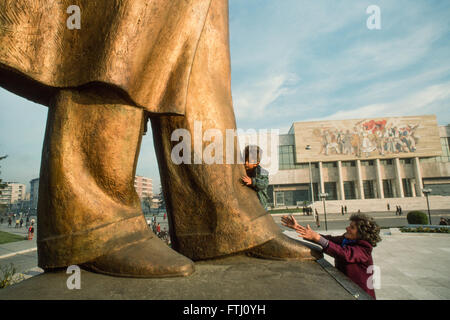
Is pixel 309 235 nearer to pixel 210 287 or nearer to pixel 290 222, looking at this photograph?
pixel 290 222

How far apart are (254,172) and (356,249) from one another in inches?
35.2

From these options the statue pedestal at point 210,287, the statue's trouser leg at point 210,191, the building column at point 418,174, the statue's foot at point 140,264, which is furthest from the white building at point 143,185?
the statue pedestal at point 210,287

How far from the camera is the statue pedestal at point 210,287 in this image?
108 cm

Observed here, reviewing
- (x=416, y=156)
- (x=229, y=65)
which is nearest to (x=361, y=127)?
(x=416, y=156)

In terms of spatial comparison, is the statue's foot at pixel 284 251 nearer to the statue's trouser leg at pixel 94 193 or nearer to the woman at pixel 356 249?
the woman at pixel 356 249

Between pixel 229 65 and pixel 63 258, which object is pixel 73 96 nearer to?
pixel 63 258

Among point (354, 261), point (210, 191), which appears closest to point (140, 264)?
point (210, 191)

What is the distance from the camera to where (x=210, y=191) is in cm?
184

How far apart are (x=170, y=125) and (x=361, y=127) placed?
44319 mm

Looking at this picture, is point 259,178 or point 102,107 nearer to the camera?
point 102,107

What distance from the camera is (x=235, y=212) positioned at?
1.84 m

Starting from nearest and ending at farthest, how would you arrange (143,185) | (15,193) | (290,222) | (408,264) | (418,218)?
(290,222) → (408,264) → (418,218) → (143,185) → (15,193)

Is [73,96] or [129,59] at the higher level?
[129,59]

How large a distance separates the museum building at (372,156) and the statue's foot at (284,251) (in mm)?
39473
